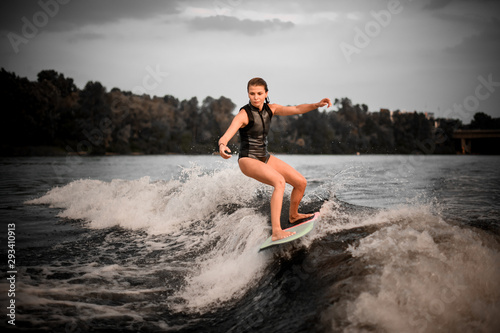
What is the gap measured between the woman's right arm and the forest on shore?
64.8 m

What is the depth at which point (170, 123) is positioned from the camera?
105250mm

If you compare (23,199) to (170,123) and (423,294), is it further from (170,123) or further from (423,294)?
(170,123)

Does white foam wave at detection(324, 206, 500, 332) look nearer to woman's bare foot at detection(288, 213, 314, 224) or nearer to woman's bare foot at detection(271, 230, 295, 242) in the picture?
woman's bare foot at detection(271, 230, 295, 242)

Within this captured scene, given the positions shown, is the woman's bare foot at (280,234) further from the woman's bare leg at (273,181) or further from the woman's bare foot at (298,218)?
the woman's bare foot at (298,218)

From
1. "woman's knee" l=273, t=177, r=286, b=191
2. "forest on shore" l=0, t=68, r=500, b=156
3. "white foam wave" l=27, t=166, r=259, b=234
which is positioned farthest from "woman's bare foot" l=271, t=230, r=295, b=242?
"forest on shore" l=0, t=68, r=500, b=156

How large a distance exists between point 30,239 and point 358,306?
22.8 ft

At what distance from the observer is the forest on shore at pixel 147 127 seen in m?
77.7

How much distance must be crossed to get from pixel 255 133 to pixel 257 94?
58 cm

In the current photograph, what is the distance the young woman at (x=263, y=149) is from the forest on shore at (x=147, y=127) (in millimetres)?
64564

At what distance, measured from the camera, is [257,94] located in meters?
5.05

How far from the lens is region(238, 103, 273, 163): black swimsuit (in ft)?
16.8

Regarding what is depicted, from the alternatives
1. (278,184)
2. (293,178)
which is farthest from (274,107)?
(278,184)

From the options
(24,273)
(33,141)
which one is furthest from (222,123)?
(24,273)

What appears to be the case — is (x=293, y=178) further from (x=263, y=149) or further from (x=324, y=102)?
(x=324, y=102)
